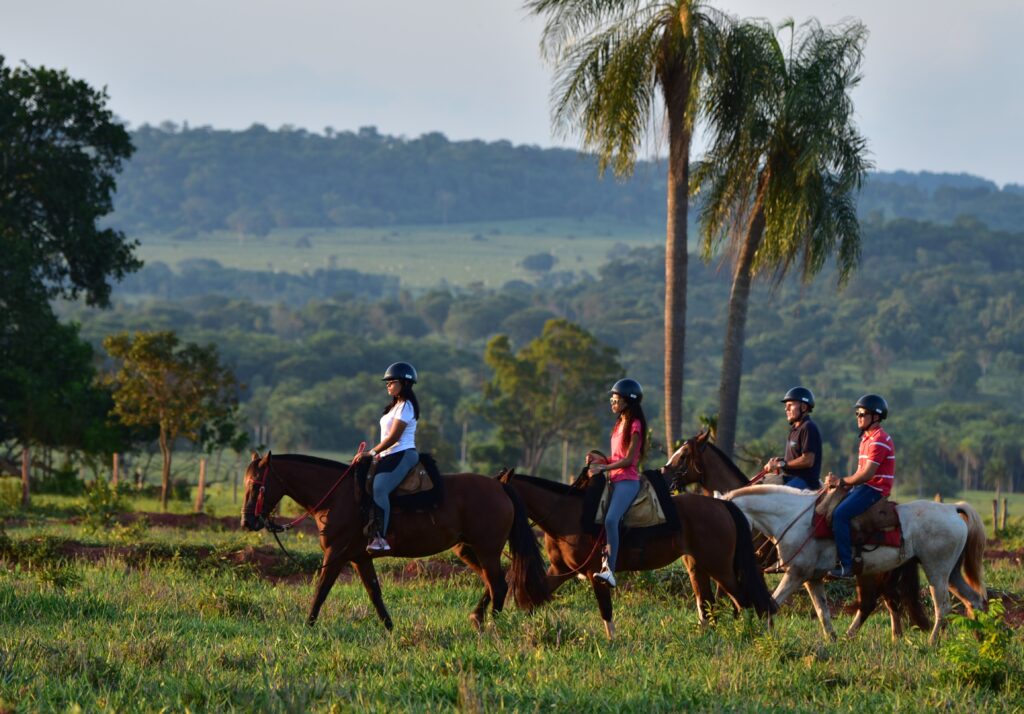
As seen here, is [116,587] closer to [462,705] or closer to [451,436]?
[462,705]

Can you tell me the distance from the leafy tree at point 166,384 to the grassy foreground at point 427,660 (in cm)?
1953

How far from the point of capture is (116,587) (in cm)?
1456

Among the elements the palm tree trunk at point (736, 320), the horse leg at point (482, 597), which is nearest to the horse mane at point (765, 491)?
the horse leg at point (482, 597)

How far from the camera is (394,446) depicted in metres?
12.6

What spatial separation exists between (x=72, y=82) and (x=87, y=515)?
1568 cm

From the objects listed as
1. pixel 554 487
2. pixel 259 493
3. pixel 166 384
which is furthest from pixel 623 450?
pixel 166 384

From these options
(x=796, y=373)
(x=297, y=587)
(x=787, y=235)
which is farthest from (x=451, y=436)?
(x=297, y=587)

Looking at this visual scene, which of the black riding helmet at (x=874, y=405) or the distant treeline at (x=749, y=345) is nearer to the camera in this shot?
the black riding helmet at (x=874, y=405)

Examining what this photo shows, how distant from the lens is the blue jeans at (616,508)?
40.5 feet

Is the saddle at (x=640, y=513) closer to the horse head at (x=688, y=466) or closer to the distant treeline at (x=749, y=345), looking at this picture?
the horse head at (x=688, y=466)

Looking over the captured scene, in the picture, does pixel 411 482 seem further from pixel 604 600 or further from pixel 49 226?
pixel 49 226

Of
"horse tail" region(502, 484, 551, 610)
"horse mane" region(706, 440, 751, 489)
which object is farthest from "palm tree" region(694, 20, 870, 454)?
"horse tail" region(502, 484, 551, 610)

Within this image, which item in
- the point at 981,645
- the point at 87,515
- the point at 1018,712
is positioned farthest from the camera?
the point at 87,515

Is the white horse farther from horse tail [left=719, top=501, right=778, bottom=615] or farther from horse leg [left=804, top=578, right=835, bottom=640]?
horse tail [left=719, top=501, right=778, bottom=615]
